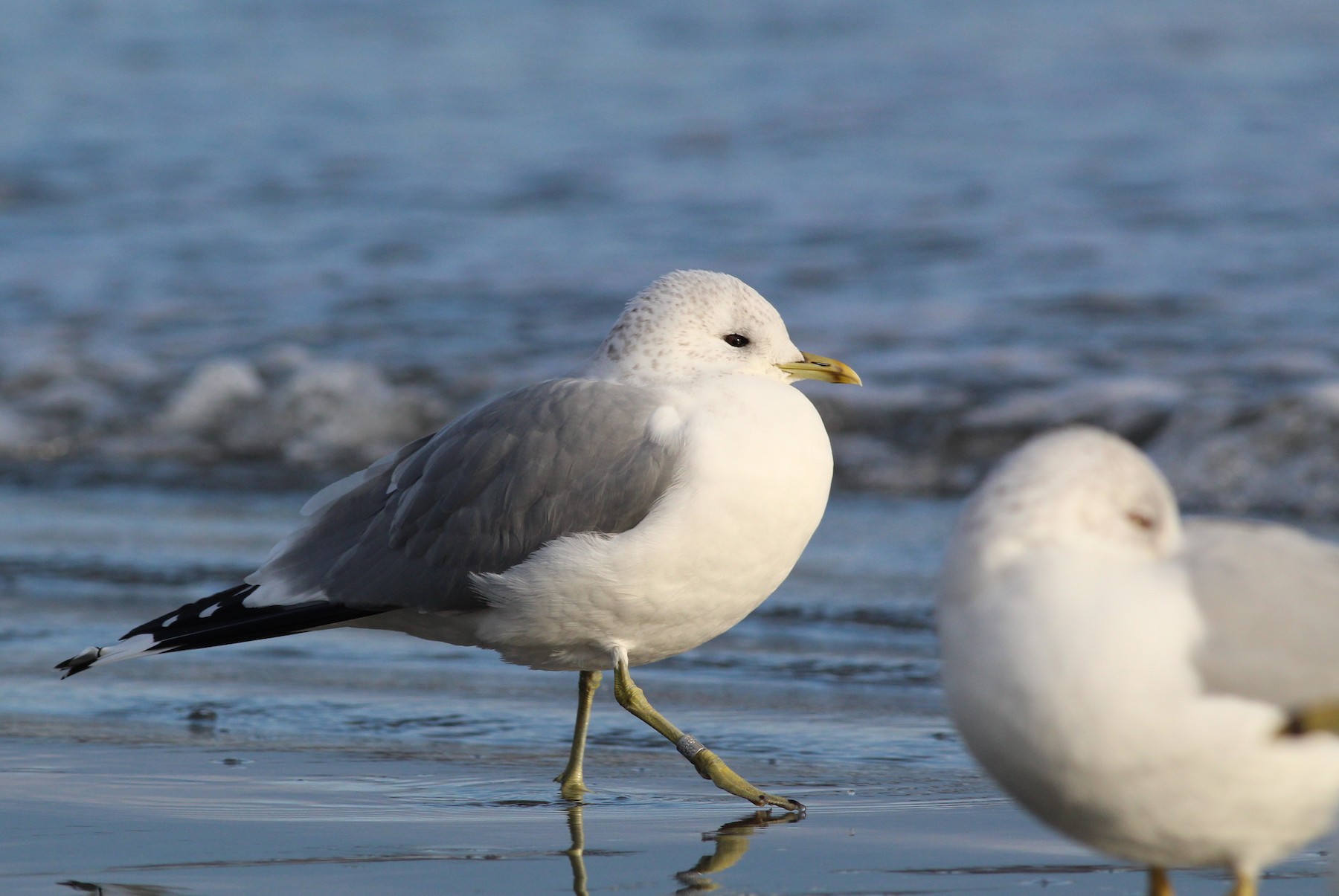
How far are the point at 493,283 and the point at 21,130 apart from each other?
6.66 metres

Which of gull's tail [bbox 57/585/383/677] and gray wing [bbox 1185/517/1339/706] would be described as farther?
gull's tail [bbox 57/585/383/677]

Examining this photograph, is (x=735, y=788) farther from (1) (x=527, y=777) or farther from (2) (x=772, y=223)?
(2) (x=772, y=223)

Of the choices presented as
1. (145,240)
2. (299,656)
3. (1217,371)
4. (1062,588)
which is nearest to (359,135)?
(145,240)

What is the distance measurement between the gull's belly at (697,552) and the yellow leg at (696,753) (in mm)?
78

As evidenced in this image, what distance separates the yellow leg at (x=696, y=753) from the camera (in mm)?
3928

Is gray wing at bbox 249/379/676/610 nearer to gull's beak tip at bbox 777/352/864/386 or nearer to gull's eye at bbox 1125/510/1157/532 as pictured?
gull's beak tip at bbox 777/352/864/386

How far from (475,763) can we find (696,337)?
1.18 m

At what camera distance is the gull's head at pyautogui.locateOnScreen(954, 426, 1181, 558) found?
250cm

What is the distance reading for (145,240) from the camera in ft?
40.9

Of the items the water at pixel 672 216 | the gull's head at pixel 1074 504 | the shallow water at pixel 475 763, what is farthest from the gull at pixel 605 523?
the water at pixel 672 216

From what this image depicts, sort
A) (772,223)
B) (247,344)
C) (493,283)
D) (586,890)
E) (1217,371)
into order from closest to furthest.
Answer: (586,890) → (1217,371) → (247,344) → (493,283) → (772,223)

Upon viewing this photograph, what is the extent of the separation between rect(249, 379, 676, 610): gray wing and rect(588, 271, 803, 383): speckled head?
0.35ft

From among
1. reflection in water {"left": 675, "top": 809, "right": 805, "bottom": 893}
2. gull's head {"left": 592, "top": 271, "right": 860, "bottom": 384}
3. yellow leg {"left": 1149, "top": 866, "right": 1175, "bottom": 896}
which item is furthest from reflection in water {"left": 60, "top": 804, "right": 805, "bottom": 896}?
gull's head {"left": 592, "top": 271, "right": 860, "bottom": 384}

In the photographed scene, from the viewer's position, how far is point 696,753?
400cm
